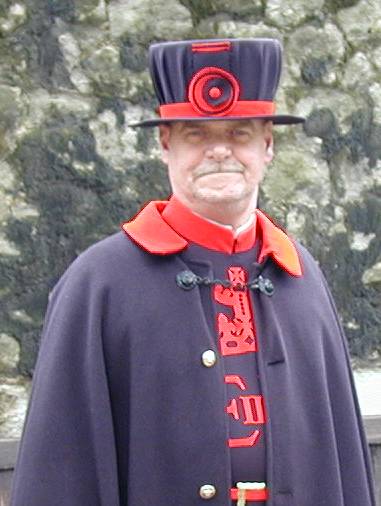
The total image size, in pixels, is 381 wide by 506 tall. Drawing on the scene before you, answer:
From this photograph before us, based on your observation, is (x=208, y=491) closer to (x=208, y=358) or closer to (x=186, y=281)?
(x=208, y=358)

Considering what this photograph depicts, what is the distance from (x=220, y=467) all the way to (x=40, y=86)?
175 cm

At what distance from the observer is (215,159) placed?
8.48 ft

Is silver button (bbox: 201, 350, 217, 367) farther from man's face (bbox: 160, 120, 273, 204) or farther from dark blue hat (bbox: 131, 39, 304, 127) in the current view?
dark blue hat (bbox: 131, 39, 304, 127)

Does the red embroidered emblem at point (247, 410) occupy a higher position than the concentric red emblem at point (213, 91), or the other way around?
the concentric red emblem at point (213, 91)

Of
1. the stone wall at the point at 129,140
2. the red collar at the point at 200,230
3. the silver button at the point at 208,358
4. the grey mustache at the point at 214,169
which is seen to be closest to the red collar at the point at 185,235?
the red collar at the point at 200,230

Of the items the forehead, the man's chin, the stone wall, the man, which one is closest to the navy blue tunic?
the man

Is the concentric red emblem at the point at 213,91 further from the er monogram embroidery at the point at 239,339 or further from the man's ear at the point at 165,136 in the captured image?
the er monogram embroidery at the point at 239,339

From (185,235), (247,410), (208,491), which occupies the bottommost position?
(208,491)

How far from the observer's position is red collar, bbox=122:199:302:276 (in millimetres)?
2666

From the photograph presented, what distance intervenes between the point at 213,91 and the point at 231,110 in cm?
5

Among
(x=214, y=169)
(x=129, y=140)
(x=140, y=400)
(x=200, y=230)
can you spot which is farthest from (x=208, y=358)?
(x=129, y=140)

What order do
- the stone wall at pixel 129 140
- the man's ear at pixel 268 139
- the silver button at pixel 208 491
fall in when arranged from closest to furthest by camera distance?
1. the silver button at pixel 208 491
2. the man's ear at pixel 268 139
3. the stone wall at pixel 129 140

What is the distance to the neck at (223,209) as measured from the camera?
8.63 feet

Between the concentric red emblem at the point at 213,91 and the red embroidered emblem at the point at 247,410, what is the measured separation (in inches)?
20.3
